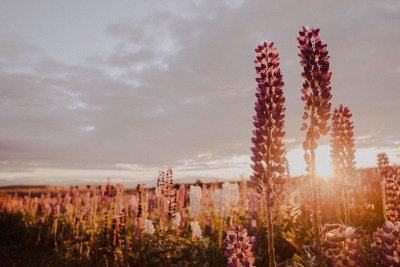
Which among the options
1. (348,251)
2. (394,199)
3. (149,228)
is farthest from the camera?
(149,228)

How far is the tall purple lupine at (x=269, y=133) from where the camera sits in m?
3.22

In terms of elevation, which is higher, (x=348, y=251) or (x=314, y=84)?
(x=314, y=84)

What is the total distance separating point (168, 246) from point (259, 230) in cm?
274

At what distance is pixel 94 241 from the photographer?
8438mm

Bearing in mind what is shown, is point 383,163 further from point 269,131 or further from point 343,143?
point 269,131

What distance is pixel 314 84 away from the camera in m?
3.41

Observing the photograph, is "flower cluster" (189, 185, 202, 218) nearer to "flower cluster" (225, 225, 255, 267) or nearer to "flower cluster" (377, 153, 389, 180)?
"flower cluster" (377, 153, 389, 180)

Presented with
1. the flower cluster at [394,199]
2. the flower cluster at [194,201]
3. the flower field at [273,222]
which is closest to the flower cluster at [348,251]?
the flower field at [273,222]

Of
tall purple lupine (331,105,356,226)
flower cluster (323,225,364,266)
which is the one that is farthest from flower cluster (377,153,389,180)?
flower cluster (323,225,364,266)

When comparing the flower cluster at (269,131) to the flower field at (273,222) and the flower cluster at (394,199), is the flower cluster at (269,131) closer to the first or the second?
the flower field at (273,222)

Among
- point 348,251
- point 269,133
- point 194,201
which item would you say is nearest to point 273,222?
point 194,201

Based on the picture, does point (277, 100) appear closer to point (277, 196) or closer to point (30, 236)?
point (277, 196)

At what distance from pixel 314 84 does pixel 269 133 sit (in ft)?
2.57

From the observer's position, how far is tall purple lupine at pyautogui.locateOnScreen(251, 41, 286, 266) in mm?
3221
